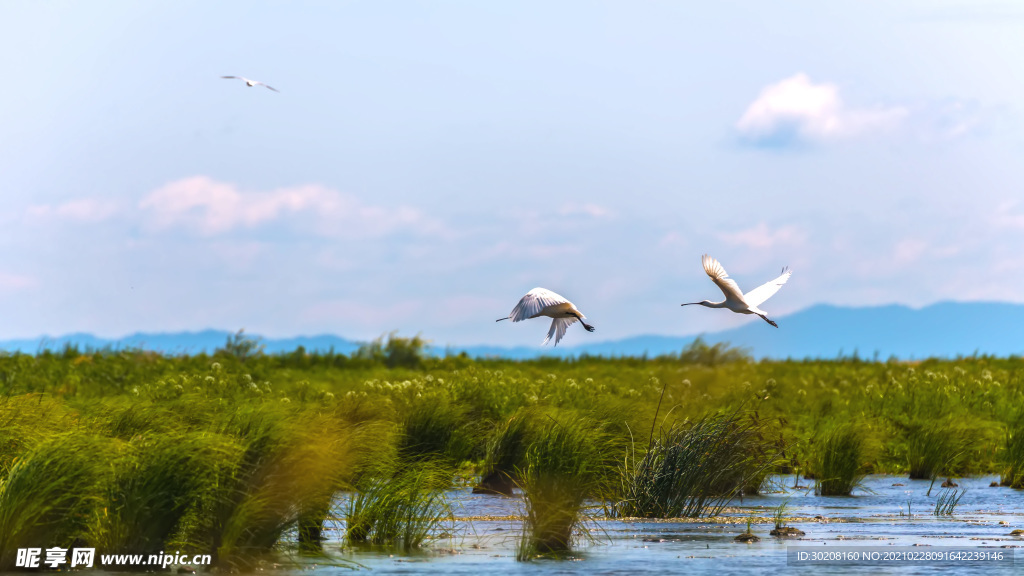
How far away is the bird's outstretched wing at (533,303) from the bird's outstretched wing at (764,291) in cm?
243

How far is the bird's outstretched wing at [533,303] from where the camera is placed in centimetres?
1361

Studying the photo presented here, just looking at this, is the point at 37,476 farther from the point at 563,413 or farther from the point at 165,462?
the point at 563,413

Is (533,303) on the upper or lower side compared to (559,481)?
upper

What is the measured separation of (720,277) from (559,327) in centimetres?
209

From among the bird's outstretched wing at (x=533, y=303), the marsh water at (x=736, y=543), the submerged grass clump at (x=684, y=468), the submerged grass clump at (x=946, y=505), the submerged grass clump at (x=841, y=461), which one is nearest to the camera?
the marsh water at (x=736, y=543)

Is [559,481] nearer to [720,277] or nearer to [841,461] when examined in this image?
[720,277]

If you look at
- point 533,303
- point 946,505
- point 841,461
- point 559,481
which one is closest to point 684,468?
point 559,481

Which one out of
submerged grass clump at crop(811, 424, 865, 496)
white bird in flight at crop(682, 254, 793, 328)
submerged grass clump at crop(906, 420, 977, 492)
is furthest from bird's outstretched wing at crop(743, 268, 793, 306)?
submerged grass clump at crop(906, 420, 977, 492)

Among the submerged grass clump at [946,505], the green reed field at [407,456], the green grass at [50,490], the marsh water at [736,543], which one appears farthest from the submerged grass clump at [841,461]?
the green grass at [50,490]

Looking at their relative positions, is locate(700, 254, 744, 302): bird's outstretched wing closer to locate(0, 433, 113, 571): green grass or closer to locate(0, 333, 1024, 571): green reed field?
locate(0, 333, 1024, 571): green reed field

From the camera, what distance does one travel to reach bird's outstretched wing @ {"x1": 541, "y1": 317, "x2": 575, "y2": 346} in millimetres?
14797

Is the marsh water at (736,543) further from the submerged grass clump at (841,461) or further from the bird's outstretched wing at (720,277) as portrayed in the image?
the bird's outstretched wing at (720,277)

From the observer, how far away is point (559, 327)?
1501cm

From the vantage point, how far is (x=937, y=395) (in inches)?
1036
